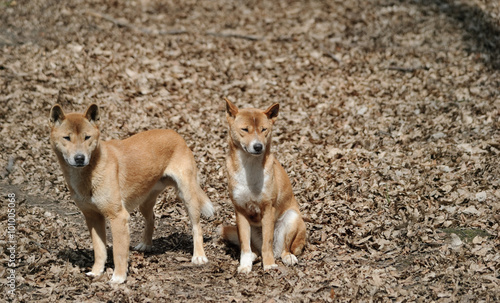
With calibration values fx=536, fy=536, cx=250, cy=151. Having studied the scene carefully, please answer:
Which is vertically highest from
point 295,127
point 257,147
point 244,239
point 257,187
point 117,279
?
point 257,147

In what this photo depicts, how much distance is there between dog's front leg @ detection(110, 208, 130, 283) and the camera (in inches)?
248

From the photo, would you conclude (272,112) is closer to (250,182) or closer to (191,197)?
(250,182)

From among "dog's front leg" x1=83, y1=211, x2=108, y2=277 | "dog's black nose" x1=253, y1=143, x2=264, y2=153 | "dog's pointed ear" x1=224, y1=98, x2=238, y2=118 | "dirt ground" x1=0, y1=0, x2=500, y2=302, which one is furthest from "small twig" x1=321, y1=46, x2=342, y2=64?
"dog's front leg" x1=83, y1=211, x2=108, y2=277

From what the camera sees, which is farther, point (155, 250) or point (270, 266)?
point (155, 250)

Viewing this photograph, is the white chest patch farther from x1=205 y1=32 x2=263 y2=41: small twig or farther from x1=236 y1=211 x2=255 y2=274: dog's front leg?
x1=205 y1=32 x2=263 y2=41: small twig

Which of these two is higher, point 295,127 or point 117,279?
point 117,279

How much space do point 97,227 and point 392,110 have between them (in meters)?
6.93

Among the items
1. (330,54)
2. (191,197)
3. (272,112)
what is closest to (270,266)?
(191,197)

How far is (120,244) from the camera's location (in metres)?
6.33

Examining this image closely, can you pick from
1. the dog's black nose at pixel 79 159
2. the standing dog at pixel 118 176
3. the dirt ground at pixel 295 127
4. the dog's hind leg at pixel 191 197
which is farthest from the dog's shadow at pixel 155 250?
the dog's black nose at pixel 79 159

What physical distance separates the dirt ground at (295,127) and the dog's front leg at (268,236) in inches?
6.5

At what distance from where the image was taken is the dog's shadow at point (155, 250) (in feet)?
22.7

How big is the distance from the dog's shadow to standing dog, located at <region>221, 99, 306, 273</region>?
3.53ft

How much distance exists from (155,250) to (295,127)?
4.47 meters
